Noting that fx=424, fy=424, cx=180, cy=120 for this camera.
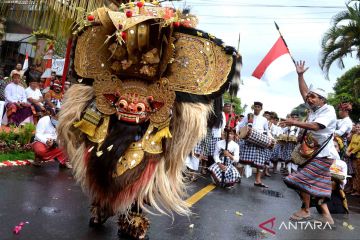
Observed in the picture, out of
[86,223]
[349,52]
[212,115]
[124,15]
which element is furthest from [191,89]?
[349,52]

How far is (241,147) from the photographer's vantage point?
9.09m

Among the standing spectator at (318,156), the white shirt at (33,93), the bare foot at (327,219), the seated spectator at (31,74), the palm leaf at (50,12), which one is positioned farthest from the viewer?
the seated spectator at (31,74)

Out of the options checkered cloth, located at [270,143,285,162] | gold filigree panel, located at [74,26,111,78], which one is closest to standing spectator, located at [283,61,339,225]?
gold filigree panel, located at [74,26,111,78]

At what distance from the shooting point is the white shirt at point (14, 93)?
419 inches

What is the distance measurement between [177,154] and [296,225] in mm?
2219

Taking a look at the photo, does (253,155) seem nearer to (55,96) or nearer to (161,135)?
(55,96)

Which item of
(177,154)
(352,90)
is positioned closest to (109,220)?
(177,154)

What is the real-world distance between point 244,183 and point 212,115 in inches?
207

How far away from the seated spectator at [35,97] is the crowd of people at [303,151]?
14.7 ft

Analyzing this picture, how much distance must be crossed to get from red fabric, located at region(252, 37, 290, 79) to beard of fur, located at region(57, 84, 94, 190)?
229 cm

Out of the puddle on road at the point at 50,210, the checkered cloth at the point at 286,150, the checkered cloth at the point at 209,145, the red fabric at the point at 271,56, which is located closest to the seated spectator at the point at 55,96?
the checkered cloth at the point at 209,145

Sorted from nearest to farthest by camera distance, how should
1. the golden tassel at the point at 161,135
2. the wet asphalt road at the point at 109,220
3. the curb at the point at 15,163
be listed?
1. the golden tassel at the point at 161,135
2. the wet asphalt road at the point at 109,220
3. the curb at the point at 15,163

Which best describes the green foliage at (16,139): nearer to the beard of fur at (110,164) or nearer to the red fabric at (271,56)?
the beard of fur at (110,164)

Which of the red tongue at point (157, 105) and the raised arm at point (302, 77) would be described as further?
the raised arm at point (302, 77)
